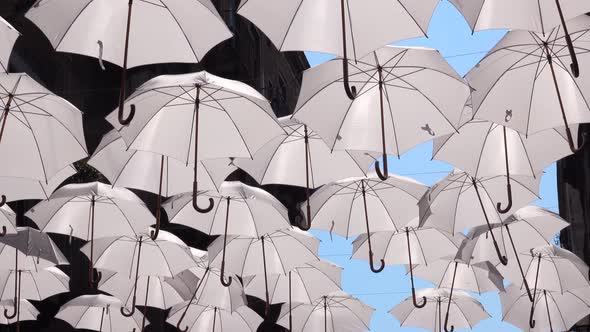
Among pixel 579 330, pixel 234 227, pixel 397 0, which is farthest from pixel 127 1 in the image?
pixel 579 330

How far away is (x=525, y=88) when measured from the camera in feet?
35.6

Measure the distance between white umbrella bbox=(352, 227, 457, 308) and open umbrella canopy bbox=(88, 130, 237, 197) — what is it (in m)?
3.30

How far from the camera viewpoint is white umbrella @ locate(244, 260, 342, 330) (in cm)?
1811

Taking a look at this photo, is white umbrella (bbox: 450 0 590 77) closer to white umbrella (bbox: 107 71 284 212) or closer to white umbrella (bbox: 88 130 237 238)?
white umbrella (bbox: 107 71 284 212)

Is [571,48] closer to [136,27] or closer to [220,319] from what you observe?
[136,27]

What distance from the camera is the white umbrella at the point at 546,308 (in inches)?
722

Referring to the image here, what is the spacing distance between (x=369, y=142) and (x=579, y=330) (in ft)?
50.9

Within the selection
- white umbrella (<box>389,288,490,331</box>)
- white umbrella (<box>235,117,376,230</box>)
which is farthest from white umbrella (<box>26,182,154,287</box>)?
white umbrella (<box>389,288,490,331</box>)

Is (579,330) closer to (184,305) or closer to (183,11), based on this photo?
(184,305)

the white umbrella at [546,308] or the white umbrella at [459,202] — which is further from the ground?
the white umbrella at [459,202]

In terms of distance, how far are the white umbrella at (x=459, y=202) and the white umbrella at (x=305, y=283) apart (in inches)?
148

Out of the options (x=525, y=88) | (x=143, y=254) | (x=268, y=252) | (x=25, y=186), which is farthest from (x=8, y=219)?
(x=525, y=88)

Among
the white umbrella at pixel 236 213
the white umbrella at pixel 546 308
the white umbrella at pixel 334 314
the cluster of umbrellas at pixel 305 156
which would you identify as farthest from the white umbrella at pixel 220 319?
the white umbrella at pixel 546 308

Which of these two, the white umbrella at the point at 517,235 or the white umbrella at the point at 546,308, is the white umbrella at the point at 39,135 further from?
the white umbrella at the point at 546,308
